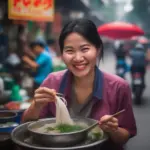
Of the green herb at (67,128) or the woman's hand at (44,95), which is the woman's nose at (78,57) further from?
the green herb at (67,128)

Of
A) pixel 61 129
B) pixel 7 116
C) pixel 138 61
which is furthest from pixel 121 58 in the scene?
pixel 61 129

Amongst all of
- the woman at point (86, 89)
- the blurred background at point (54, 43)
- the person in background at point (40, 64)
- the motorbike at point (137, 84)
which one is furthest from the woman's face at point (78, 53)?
the motorbike at point (137, 84)

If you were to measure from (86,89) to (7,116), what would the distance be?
0.70 meters

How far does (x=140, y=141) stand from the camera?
4.04 metres

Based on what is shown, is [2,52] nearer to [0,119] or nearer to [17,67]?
[17,67]

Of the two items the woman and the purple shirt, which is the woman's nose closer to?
the woman

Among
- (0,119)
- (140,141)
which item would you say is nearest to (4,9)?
(140,141)

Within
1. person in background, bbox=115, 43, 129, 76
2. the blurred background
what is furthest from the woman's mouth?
person in background, bbox=115, 43, 129, 76

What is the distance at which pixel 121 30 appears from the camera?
23.7ft

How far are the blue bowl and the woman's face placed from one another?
67 cm

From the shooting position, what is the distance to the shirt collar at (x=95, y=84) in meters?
1.96

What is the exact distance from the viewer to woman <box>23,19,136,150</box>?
1.82 metres

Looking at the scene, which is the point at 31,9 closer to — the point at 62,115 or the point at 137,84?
the point at 62,115

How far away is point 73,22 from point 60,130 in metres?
0.72
